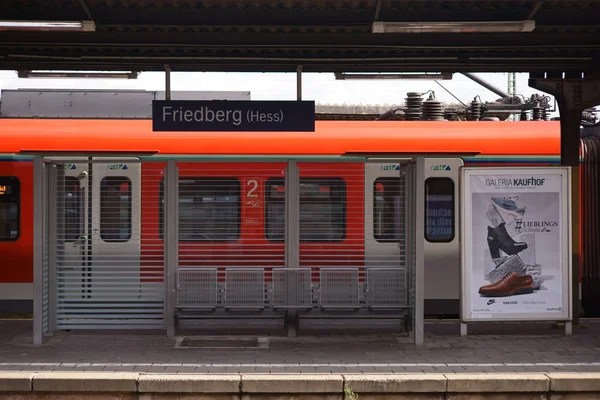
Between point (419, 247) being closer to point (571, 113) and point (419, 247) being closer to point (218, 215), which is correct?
point (218, 215)

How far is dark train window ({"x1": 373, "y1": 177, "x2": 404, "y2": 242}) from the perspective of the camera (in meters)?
10.1

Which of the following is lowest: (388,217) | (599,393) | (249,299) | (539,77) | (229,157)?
(599,393)

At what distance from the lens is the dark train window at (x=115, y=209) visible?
1001 cm

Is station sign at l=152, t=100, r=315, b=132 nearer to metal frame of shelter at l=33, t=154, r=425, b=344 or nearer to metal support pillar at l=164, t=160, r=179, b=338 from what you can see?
metal frame of shelter at l=33, t=154, r=425, b=344

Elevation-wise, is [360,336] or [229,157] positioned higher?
[229,157]

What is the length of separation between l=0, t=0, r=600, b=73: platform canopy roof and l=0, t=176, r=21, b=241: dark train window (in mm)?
2177

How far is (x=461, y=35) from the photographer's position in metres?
9.71

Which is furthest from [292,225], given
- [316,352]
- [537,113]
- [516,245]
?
[537,113]

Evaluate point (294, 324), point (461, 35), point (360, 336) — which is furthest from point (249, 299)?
point (461, 35)

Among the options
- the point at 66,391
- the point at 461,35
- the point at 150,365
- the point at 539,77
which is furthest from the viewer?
the point at 539,77

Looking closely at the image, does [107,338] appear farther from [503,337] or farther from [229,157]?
[503,337]

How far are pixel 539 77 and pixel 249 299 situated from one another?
4.96 meters

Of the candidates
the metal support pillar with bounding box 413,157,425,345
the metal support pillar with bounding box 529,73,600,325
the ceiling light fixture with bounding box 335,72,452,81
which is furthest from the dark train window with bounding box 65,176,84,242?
the metal support pillar with bounding box 529,73,600,325

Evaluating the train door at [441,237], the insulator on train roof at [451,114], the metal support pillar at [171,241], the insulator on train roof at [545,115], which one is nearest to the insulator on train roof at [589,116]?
the insulator on train roof at [545,115]
